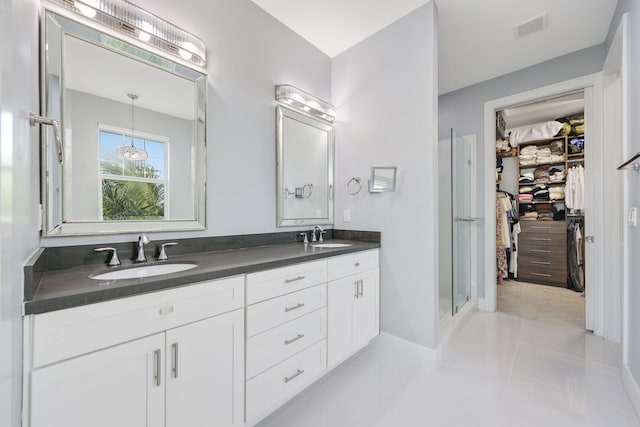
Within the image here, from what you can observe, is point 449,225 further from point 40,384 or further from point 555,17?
point 40,384

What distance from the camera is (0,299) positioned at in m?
0.53

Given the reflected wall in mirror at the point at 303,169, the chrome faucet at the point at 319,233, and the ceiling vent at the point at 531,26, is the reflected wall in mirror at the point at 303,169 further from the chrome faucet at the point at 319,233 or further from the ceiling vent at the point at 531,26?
the ceiling vent at the point at 531,26

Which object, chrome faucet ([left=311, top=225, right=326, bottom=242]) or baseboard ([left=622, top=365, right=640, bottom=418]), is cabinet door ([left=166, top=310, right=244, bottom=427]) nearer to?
chrome faucet ([left=311, top=225, right=326, bottom=242])

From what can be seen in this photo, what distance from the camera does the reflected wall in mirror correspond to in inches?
85.4

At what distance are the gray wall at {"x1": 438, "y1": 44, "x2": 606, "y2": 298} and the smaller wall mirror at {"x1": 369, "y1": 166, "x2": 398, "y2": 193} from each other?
159cm

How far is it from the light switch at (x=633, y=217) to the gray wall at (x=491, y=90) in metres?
1.42

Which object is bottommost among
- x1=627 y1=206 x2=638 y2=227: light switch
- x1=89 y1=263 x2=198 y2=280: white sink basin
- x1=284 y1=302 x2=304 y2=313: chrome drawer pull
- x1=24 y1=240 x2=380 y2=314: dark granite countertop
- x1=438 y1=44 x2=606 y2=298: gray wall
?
x1=284 y1=302 x2=304 y2=313: chrome drawer pull

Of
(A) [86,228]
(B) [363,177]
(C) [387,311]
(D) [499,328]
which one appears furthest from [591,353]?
(A) [86,228]

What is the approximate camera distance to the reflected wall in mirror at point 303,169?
2.17 metres

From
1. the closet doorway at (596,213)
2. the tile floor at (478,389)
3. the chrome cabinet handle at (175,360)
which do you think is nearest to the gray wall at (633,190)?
the tile floor at (478,389)

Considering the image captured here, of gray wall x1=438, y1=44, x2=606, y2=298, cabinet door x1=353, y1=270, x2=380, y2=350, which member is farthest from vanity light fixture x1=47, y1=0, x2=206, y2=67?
gray wall x1=438, y1=44, x2=606, y2=298

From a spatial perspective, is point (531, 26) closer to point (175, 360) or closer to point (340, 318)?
point (340, 318)

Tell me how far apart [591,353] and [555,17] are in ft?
9.03

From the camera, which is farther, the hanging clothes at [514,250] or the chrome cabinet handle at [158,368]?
the hanging clothes at [514,250]
